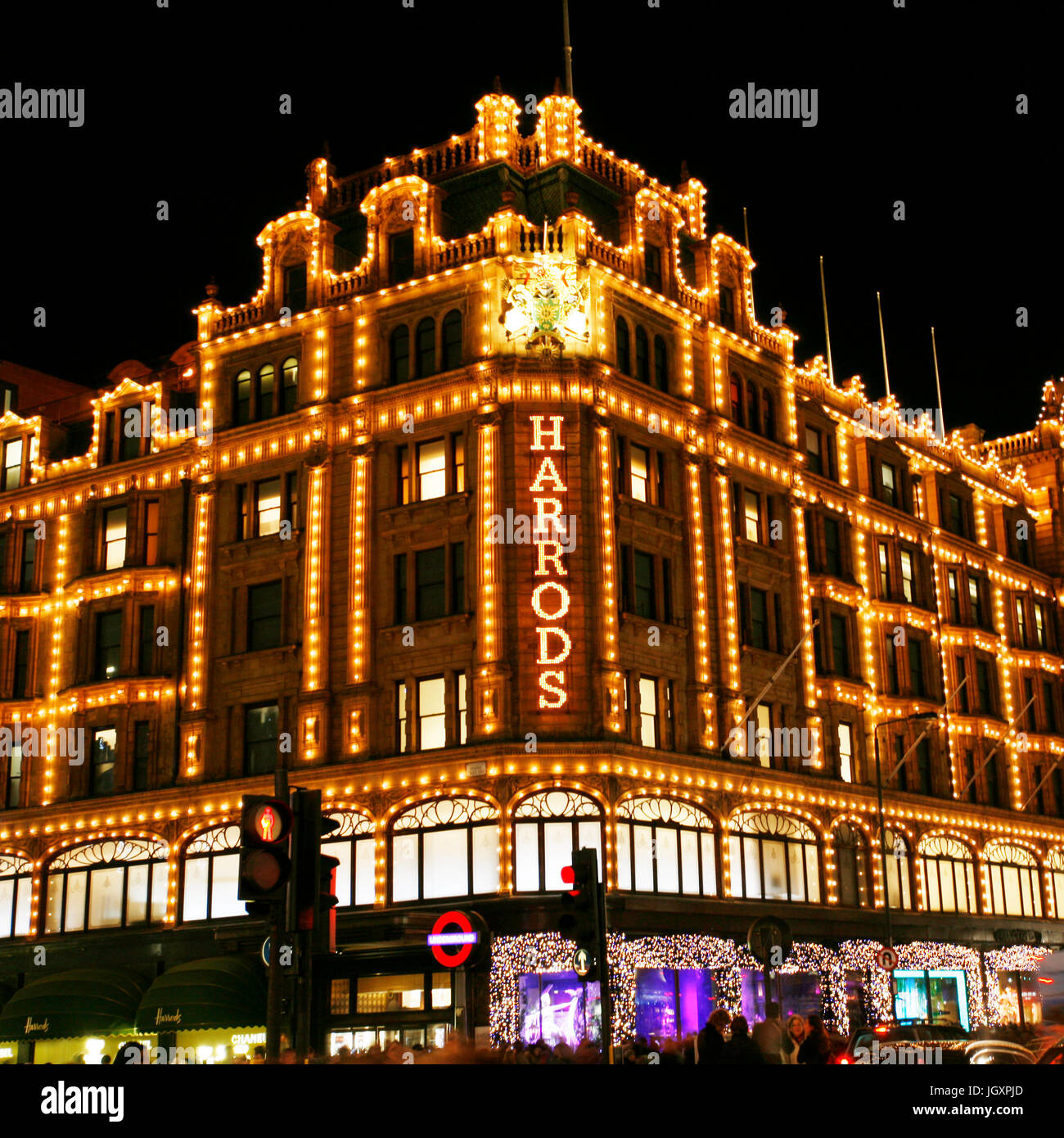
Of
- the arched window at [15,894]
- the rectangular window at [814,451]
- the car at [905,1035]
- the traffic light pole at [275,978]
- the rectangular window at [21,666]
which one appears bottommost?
the car at [905,1035]

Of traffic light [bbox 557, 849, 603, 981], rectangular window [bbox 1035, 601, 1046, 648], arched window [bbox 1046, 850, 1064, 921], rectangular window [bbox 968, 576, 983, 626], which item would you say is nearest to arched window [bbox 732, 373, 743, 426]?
rectangular window [bbox 968, 576, 983, 626]

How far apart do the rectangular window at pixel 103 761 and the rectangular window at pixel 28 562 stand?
679 cm

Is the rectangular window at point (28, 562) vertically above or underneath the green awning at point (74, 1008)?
above

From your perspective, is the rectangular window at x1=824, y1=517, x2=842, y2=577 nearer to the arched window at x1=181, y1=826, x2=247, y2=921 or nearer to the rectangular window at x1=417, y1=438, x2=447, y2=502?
the rectangular window at x1=417, y1=438, x2=447, y2=502

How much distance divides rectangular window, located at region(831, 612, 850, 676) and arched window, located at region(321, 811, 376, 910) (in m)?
19.2

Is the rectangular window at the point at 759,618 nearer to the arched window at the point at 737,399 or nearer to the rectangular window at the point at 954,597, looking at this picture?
the arched window at the point at 737,399

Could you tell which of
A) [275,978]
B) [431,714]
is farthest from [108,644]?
[275,978]

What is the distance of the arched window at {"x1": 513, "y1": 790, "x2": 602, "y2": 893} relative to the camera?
40125 mm

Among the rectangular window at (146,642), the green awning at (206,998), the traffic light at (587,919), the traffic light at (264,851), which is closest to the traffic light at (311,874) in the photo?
the traffic light at (264,851)

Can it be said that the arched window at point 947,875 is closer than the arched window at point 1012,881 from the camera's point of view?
Yes

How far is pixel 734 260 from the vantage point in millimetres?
52469

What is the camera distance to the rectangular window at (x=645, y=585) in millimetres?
44594

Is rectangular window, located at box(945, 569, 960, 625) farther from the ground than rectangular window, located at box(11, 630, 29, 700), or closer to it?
farther from the ground
